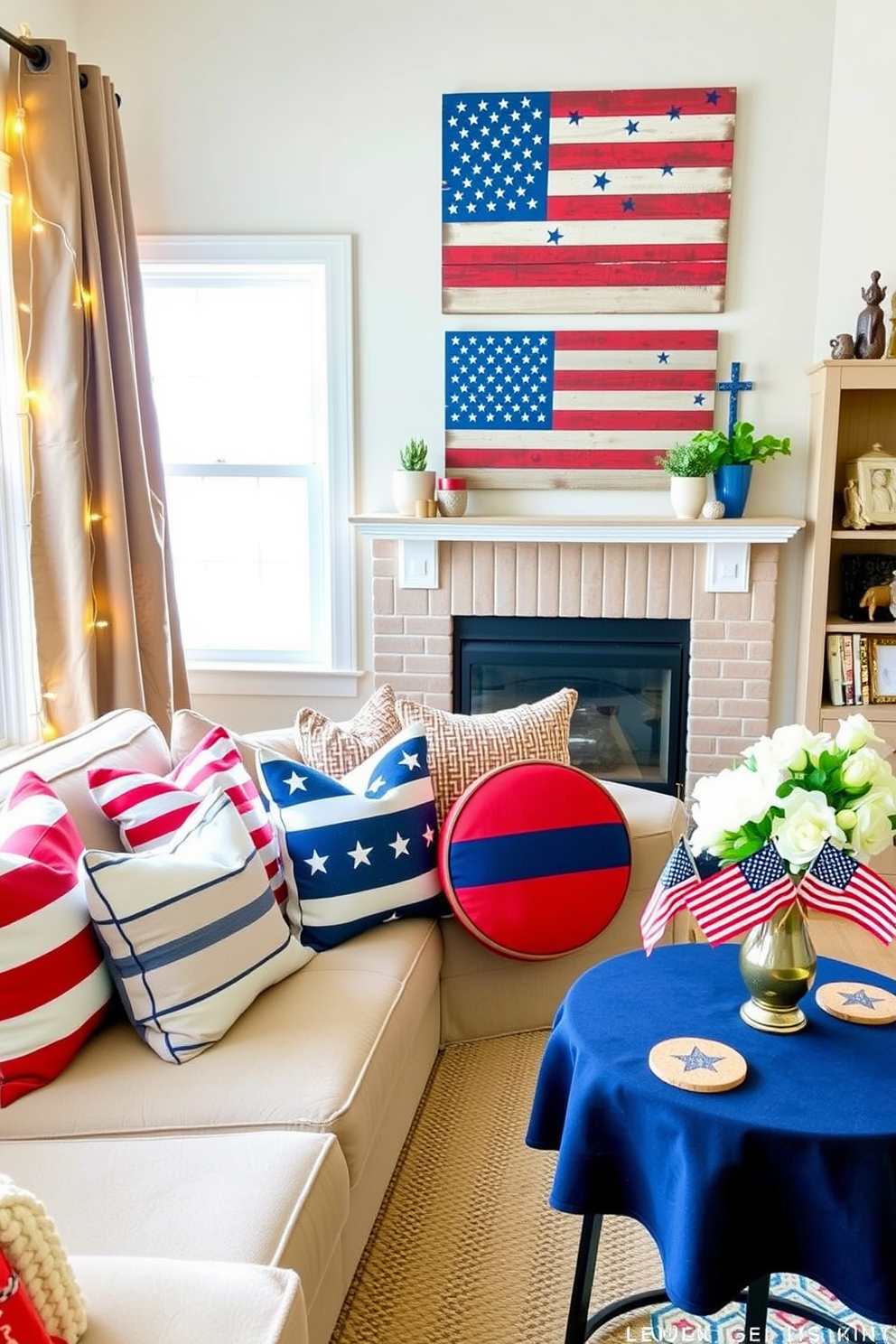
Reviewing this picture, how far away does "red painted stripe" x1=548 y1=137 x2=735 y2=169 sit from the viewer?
3494mm

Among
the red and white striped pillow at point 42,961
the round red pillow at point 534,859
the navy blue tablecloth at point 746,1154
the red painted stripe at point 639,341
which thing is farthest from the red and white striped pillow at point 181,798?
the red painted stripe at point 639,341

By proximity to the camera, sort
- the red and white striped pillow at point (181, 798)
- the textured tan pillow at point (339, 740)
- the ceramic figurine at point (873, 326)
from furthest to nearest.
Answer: the ceramic figurine at point (873, 326) < the textured tan pillow at point (339, 740) < the red and white striped pillow at point (181, 798)

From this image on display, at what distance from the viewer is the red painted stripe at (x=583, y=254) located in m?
3.56

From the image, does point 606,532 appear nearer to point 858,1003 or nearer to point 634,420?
point 634,420

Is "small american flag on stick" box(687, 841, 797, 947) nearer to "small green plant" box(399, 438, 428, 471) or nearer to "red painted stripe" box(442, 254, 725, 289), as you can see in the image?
"small green plant" box(399, 438, 428, 471)

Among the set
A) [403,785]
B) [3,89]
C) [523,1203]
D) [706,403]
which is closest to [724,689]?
[706,403]

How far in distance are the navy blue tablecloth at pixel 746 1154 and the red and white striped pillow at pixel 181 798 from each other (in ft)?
2.40

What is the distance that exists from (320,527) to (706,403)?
1405 millimetres

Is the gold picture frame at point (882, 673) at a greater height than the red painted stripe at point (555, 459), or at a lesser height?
lesser

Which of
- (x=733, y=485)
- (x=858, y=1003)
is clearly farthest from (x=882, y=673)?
(x=858, y=1003)

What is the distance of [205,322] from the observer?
3.86 meters

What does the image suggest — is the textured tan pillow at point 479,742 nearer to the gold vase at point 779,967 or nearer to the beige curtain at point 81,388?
the gold vase at point 779,967

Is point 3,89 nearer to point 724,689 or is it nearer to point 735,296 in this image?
point 735,296

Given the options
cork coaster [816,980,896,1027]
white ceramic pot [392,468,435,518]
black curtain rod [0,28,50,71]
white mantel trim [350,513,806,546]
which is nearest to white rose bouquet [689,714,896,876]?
cork coaster [816,980,896,1027]
